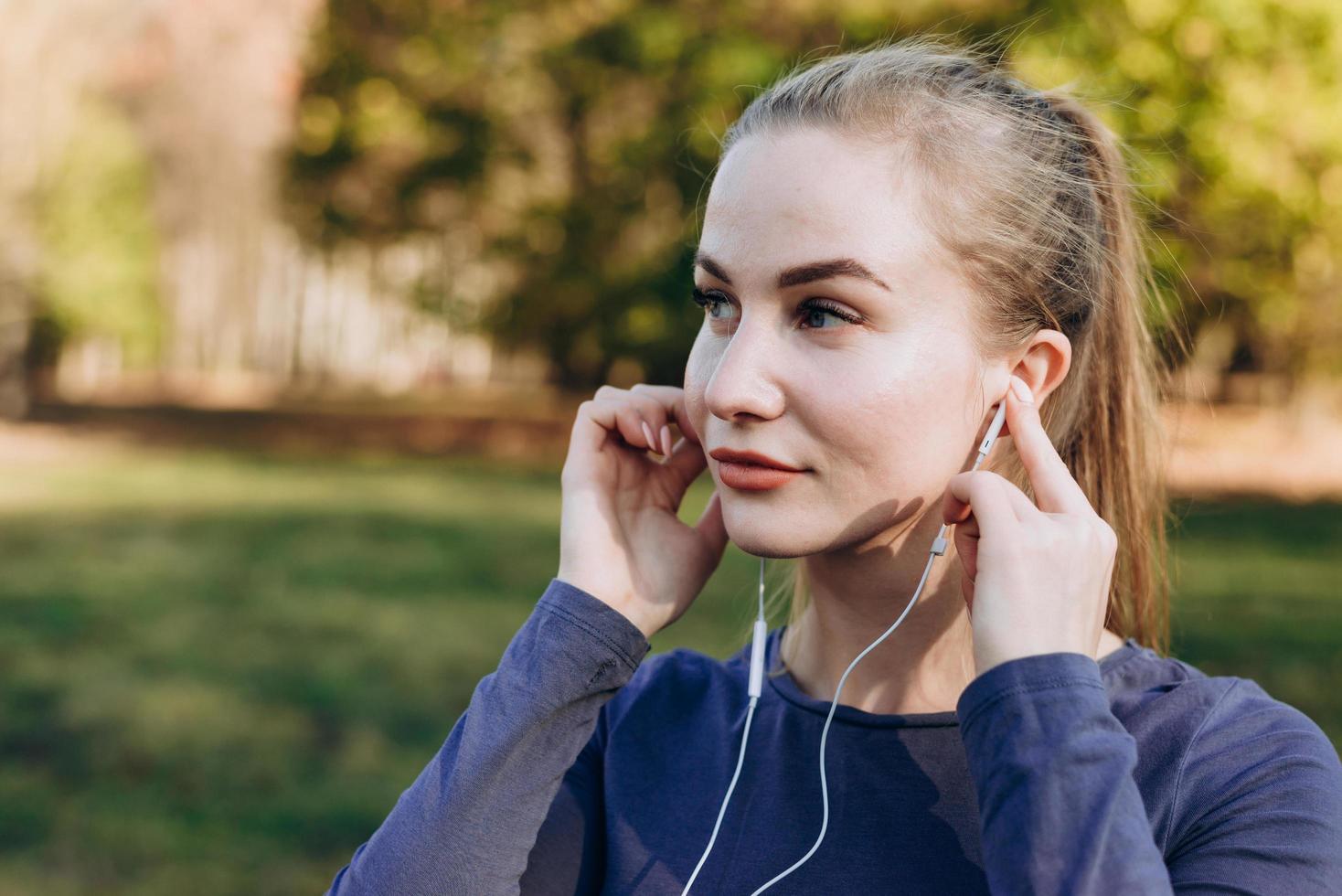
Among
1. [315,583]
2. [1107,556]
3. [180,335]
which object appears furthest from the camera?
[180,335]

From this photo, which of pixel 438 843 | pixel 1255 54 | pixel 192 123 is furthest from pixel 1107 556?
pixel 192 123

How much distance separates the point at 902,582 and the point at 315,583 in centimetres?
765

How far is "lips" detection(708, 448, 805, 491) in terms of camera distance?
1.86m

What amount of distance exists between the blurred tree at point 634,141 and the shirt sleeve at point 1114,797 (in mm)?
11752

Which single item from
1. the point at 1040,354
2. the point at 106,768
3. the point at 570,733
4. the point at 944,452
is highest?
the point at 1040,354

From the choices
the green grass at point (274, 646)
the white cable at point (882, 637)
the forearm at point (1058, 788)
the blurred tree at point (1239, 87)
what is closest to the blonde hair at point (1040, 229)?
the white cable at point (882, 637)

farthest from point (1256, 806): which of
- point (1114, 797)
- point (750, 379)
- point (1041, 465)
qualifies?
point (750, 379)

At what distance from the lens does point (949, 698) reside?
198 cm

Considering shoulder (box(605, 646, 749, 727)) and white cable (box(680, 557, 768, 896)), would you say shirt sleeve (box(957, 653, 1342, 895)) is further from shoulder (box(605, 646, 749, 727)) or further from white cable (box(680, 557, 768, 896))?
shoulder (box(605, 646, 749, 727))

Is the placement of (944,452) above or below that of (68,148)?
below

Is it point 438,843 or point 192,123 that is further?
point 192,123

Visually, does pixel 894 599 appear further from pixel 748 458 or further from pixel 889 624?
pixel 748 458

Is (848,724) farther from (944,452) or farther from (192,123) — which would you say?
(192,123)

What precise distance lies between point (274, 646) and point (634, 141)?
10392 mm
